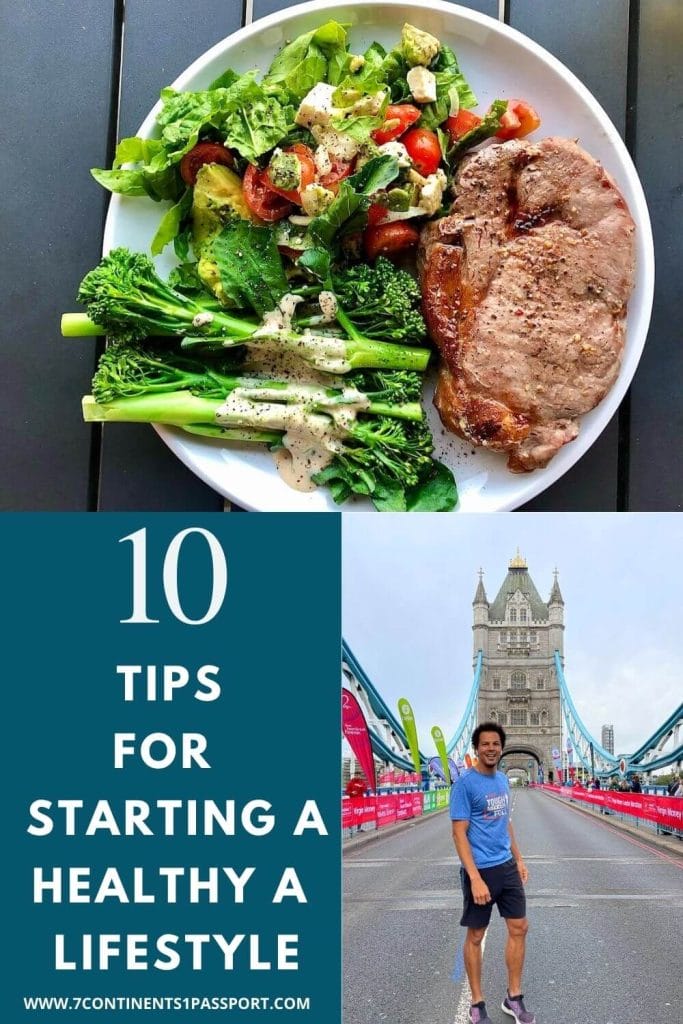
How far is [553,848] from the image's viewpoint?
126 cm

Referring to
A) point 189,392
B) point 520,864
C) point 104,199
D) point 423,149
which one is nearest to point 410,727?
point 520,864

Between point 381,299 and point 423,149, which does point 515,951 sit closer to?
point 381,299

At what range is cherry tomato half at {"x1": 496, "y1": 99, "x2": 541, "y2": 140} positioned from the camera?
1756 millimetres

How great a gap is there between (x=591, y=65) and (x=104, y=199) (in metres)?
0.98

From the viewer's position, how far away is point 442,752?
1.27 m

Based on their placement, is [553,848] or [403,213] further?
[403,213]

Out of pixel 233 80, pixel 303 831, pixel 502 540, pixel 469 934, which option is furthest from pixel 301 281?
pixel 469 934

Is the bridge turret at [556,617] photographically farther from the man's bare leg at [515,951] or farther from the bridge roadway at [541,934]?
the man's bare leg at [515,951]

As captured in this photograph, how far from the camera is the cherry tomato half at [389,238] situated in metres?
1.74

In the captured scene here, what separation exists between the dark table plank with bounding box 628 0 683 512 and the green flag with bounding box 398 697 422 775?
803 mm

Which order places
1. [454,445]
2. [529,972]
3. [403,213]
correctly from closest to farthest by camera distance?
1. [529,972]
2. [403,213]
3. [454,445]

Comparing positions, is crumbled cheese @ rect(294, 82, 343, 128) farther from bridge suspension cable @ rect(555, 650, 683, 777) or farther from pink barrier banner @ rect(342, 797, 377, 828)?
pink barrier banner @ rect(342, 797, 377, 828)

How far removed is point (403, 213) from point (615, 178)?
388 millimetres

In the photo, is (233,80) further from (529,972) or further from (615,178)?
(529,972)
